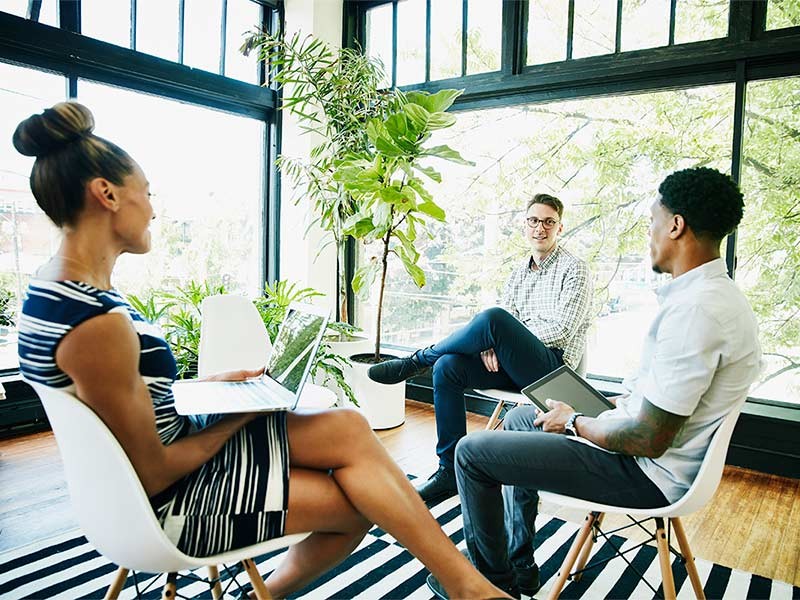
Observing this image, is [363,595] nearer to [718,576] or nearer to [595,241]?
[718,576]

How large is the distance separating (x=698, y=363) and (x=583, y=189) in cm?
238

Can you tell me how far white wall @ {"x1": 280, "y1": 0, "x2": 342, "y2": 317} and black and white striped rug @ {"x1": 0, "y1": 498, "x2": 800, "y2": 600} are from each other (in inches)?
95.2

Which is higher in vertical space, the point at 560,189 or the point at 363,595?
the point at 560,189

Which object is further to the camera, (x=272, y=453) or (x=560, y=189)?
(x=560, y=189)

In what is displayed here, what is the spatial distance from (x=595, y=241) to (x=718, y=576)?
1960mm

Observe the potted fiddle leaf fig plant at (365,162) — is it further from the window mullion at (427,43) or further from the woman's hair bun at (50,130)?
the woman's hair bun at (50,130)

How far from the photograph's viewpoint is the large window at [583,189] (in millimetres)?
3312

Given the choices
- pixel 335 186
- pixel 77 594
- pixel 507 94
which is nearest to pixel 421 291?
pixel 335 186

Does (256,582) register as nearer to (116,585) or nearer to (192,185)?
(116,585)

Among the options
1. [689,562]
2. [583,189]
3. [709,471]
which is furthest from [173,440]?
[583,189]

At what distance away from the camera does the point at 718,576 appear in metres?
2.05

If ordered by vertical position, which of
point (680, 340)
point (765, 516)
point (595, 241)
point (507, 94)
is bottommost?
point (765, 516)

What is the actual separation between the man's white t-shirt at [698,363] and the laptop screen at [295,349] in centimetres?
80

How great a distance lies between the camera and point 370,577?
1.97m
